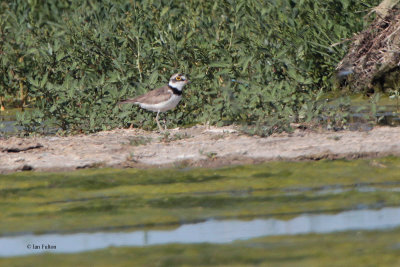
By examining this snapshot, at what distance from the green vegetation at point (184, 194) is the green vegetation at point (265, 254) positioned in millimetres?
878

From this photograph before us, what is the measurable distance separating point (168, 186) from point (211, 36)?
19.0 feet

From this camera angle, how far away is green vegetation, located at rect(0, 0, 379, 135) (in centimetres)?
1155

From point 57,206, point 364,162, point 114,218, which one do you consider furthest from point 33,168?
point 364,162

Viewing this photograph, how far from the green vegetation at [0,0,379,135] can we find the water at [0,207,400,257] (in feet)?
12.6

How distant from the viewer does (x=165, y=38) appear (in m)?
13.2

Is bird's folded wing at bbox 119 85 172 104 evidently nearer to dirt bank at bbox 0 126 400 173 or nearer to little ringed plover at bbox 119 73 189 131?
little ringed plover at bbox 119 73 189 131

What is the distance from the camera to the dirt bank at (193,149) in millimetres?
9195

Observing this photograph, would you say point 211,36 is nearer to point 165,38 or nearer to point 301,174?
point 165,38

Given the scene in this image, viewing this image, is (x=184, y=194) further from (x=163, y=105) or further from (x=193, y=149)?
(x=163, y=105)

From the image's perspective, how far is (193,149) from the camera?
9633mm

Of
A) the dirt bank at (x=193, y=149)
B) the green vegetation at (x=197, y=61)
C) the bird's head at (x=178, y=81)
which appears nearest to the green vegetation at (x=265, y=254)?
the dirt bank at (x=193, y=149)

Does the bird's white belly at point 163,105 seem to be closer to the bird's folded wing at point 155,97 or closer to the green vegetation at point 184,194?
the bird's folded wing at point 155,97

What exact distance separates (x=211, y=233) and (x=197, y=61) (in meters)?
7.09

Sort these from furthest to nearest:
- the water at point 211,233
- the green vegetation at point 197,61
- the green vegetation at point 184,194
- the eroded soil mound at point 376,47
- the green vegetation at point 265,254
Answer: the eroded soil mound at point 376,47 < the green vegetation at point 197,61 < the green vegetation at point 184,194 < the water at point 211,233 < the green vegetation at point 265,254
